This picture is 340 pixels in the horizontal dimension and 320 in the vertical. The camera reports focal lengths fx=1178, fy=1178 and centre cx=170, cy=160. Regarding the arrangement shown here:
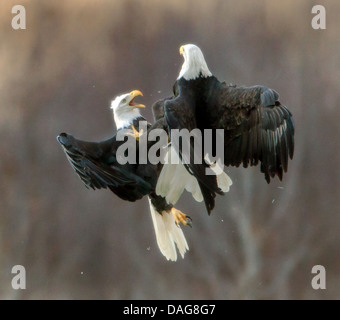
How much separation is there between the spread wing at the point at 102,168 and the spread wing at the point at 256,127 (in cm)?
48

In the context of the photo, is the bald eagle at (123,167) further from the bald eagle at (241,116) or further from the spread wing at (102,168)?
the bald eagle at (241,116)

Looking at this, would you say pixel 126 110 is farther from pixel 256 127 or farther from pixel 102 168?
pixel 256 127

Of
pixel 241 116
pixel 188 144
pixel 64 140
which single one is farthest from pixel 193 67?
pixel 64 140

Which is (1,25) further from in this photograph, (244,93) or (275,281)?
(244,93)

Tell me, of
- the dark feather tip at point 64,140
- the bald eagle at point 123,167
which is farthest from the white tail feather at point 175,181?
the dark feather tip at point 64,140

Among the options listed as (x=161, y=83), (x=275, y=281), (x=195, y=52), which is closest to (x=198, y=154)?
(x=195, y=52)

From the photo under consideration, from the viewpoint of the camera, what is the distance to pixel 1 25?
9.94m

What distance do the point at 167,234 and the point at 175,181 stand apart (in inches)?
18.2

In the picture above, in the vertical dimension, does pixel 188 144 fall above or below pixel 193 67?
below

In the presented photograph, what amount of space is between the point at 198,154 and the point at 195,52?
570 mm

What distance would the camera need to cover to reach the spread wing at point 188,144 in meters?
5.41

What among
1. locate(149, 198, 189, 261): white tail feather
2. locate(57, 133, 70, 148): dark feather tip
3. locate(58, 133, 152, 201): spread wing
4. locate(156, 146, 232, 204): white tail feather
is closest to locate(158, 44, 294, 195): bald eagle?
locate(156, 146, 232, 204): white tail feather

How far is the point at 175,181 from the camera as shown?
19.3 feet

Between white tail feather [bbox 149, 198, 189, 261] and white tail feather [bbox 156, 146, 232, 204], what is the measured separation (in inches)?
9.7
